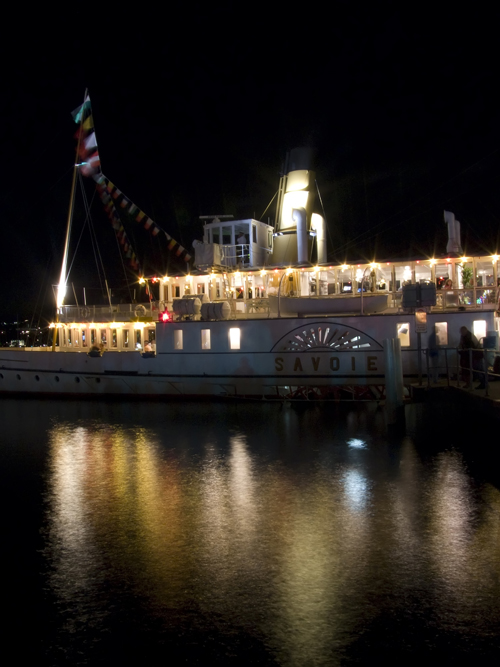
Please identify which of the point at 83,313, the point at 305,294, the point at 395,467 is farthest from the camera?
the point at 83,313

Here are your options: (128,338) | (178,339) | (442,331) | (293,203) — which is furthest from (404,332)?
(128,338)

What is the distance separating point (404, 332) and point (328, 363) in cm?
300

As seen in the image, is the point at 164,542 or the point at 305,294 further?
the point at 305,294

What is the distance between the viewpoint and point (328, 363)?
2209cm

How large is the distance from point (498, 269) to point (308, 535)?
1857 centimetres

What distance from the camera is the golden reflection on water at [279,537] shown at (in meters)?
5.82

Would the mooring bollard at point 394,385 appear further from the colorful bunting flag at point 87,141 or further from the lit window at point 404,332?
the colorful bunting flag at point 87,141

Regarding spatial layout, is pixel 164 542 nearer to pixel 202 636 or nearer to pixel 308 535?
pixel 308 535

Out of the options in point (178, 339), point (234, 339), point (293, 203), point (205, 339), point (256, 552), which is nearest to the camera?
point (256, 552)

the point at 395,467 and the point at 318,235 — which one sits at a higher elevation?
the point at 318,235

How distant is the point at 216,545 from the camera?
744 cm

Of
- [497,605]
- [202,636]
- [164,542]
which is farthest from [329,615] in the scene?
[164,542]

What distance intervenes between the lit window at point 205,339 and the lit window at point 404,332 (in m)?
7.39

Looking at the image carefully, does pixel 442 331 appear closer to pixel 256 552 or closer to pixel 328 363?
pixel 328 363
